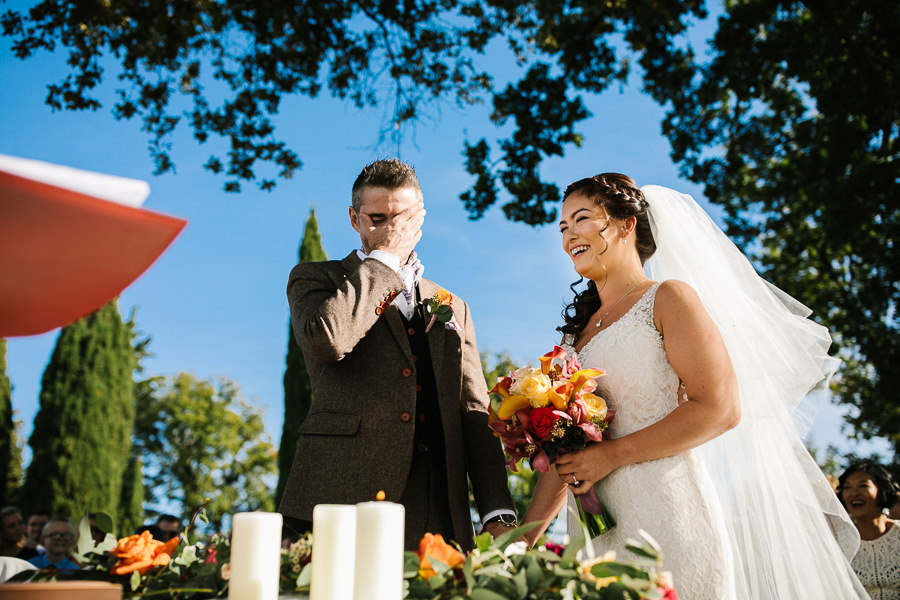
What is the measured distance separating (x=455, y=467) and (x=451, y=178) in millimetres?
6837

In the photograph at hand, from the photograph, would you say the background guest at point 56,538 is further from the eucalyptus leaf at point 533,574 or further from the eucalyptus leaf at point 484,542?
the eucalyptus leaf at point 533,574

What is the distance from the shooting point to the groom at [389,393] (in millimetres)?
2408

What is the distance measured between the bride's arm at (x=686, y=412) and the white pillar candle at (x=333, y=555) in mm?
1139

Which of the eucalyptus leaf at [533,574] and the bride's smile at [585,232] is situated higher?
the bride's smile at [585,232]

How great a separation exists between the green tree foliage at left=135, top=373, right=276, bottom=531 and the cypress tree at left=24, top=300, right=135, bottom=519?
481 inches

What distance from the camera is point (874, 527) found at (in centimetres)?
544

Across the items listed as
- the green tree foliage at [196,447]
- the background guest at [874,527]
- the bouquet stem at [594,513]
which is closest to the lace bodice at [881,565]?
the background guest at [874,527]

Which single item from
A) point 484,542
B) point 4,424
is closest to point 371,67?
point 484,542

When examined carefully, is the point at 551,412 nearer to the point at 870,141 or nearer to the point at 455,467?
the point at 455,467

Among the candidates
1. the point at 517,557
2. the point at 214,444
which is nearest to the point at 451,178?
the point at 517,557

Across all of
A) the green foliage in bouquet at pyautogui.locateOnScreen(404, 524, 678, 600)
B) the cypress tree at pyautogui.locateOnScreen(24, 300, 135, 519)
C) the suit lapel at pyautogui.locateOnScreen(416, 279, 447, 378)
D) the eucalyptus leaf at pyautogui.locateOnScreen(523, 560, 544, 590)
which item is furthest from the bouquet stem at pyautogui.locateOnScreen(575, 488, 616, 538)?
the cypress tree at pyautogui.locateOnScreen(24, 300, 135, 519)

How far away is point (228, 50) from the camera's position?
29.9ft

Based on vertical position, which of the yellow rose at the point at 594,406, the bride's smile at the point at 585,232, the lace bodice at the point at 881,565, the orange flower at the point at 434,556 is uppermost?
the bride's smile at the point at 585,232

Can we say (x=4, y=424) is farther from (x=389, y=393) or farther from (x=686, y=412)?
(x=686, y=412)
